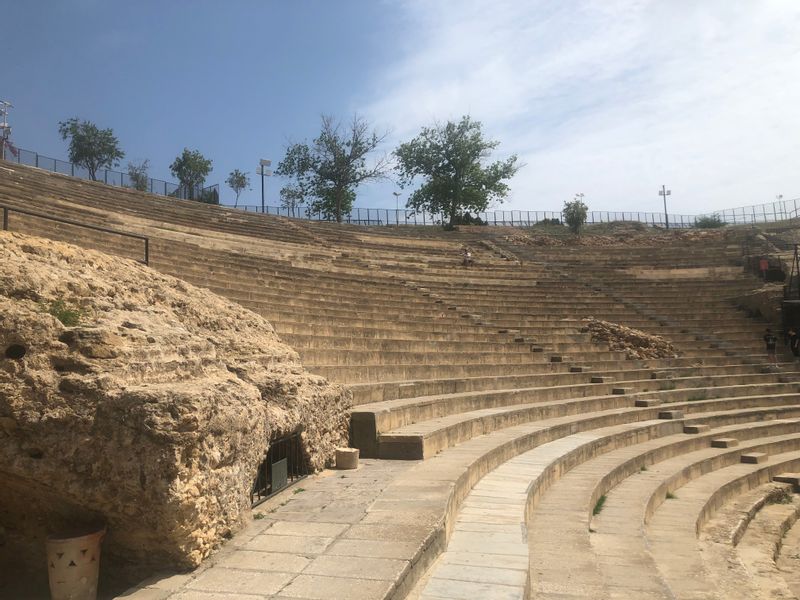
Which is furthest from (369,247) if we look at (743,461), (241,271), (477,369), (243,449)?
(243,449)

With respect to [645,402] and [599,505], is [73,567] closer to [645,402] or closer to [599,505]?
[599,505]

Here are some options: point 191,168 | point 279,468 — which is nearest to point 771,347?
point 279,468

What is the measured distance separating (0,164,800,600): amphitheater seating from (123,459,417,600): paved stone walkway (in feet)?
0.70

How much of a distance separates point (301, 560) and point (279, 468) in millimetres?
1697

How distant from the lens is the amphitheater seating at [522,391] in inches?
189

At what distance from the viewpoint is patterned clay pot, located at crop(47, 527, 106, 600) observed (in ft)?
10.3

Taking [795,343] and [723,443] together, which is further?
[795,343]

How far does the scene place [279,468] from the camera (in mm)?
5074

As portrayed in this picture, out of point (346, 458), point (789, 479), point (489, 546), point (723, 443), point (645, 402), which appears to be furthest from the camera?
point (645, 402)

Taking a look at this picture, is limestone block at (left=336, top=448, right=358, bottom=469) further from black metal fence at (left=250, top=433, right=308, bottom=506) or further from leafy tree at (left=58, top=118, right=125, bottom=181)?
leafy tree at (left=58, top=118, right=125, bottom=181)

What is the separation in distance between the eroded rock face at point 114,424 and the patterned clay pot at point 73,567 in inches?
8.1

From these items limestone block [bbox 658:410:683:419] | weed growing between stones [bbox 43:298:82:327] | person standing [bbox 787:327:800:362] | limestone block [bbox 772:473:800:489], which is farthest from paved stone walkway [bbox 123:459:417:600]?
person standing [bbox 787:327:800:362]

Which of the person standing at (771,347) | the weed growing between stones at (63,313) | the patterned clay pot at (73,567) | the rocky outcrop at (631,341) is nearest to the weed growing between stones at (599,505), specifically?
the patterned clay pot at (73,567)

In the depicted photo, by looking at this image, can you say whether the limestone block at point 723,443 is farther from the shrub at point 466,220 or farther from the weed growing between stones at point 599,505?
the shrub at point 466,220
